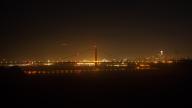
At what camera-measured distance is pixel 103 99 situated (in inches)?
904

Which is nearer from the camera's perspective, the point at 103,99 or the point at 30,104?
the point at 30,104

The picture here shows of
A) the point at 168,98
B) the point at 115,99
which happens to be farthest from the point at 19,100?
the point at 168,98

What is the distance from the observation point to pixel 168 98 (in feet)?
75.9

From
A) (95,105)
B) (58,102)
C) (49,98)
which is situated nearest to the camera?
(95,105)

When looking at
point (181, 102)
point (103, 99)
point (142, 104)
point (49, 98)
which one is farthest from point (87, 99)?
point (181, 102)

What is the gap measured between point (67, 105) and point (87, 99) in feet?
9.36

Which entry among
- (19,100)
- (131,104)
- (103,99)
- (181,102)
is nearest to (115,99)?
(103,99)

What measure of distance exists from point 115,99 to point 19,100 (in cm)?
636

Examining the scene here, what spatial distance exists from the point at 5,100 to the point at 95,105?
21.4ft

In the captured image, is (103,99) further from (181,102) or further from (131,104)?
(181,102)

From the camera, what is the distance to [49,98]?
24.1 meters

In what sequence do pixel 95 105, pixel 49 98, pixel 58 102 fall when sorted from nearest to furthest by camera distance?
1. pixel 95 105
2. pixel 58 102
3. pixel 49 98

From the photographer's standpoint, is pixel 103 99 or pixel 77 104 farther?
pixel 103 99

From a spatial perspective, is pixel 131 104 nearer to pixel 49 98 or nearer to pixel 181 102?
pixel 181 102
